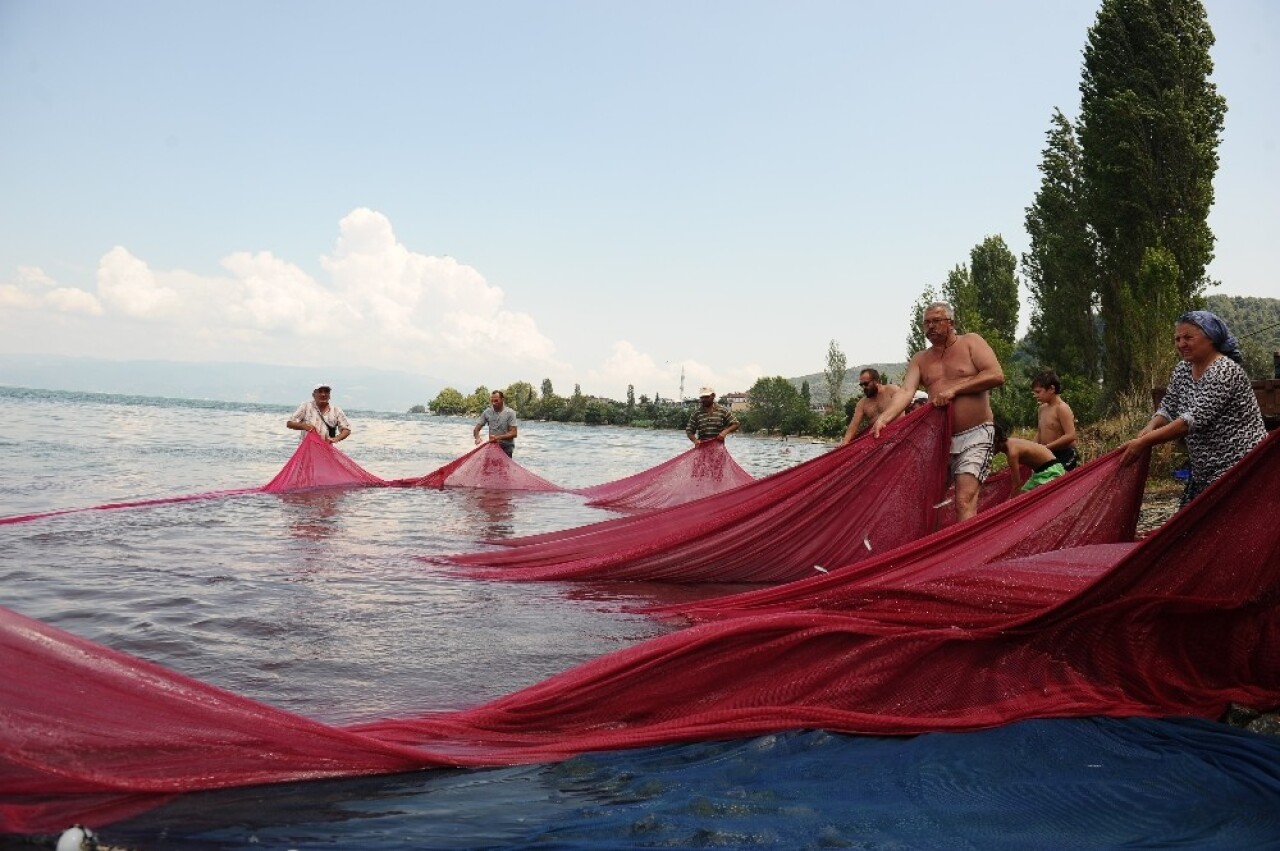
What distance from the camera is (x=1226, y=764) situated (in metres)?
2.99

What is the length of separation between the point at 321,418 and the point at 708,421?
544 centimetres

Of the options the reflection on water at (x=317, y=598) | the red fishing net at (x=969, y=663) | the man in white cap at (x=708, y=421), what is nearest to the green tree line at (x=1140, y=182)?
the man in white cap at (x=708, y=421)

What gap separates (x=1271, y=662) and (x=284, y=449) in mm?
29785

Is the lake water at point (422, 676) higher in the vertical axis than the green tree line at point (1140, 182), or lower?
lower

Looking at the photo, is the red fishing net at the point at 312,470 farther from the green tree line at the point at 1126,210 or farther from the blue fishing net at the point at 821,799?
the green tree line at the point at 1126,210

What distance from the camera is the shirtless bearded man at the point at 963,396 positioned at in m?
6.64

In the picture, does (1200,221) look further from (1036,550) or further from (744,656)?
(744,656)

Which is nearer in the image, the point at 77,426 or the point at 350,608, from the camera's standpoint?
the point at 350,608

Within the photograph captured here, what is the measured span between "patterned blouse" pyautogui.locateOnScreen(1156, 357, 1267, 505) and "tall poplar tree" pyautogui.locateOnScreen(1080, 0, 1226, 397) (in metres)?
20.9

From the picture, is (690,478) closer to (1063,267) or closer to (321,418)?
(321,418)

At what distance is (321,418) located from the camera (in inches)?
514

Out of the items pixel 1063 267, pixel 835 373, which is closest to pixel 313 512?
pixel 1063 267

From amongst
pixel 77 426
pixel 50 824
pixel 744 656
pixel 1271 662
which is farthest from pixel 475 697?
pixel 77 426

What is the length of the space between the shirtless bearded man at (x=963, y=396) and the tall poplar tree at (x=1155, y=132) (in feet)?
63.8
